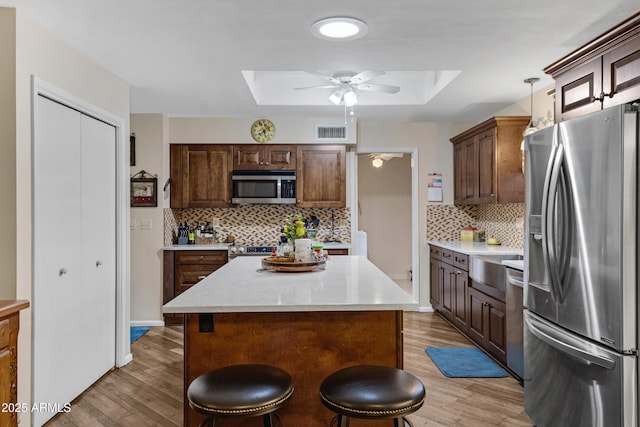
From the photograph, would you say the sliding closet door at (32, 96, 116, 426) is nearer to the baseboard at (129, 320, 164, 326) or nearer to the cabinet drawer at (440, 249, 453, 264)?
the baseboard at (129, 320, 164, 326)

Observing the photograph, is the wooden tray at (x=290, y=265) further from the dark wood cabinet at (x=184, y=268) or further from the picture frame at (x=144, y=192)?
the picture frame at (x=144, y=192)

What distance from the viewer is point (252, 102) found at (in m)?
4.61

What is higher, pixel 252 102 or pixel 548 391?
pixel 252 102

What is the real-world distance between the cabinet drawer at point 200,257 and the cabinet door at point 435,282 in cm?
255

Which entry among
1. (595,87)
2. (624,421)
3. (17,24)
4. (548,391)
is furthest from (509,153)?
(17,24)

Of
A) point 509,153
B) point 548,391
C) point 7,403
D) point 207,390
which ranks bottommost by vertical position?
point 548,391

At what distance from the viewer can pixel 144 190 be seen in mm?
5129

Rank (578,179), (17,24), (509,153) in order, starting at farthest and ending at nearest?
(509,153), (17,24), (578,179)

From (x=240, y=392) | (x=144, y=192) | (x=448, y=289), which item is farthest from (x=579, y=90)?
(x=144, y=192)

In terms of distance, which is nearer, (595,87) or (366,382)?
(366,382)

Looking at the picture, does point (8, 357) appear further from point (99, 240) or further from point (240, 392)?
point (99, 240)

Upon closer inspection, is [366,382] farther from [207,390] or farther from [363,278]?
[363,278]

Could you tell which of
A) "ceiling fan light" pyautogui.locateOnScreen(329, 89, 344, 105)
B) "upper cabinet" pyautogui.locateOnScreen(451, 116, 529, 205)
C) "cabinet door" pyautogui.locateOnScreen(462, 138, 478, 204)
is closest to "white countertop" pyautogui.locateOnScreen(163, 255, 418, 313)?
"ceiling fan light" pyautogui.locateOnScreen(329, 89, 344, 105)

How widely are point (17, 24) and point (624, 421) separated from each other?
3680 millimetres
